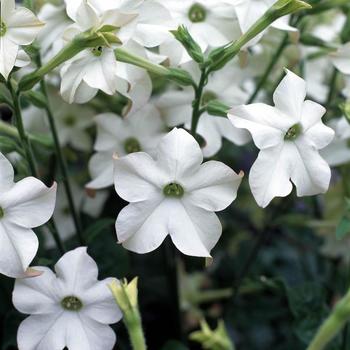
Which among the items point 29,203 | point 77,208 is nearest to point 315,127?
point 29,203

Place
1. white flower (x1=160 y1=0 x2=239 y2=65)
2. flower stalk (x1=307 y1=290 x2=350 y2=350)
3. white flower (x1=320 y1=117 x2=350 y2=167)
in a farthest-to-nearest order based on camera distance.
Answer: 1. white flower (x1=320 y1=117 x2=350 y2=167)
2. white flower (x1=160 y1=0 x2=239 y2=65)
3. flower stalk (x1=307 y1=290 x2=350 y2=350)

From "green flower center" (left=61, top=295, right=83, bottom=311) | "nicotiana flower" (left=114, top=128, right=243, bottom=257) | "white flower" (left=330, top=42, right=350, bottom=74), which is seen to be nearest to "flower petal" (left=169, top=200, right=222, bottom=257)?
"nicotiana flower" (left=114, top=128, right=243, bottom=257)

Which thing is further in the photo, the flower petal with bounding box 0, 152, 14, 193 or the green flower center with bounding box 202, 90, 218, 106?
the green flower center with bounding box 202, 90, 218, 106

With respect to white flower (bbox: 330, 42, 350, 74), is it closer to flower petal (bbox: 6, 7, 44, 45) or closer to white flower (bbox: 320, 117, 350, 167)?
white flower (bbox: 320, 117, 350, 167)

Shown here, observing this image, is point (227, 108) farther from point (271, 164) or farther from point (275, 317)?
point (275, 317)

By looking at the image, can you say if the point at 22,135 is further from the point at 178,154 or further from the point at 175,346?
the point at 175,346

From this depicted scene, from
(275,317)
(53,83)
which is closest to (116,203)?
(53,83)

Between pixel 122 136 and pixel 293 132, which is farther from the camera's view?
pixel 122 136
